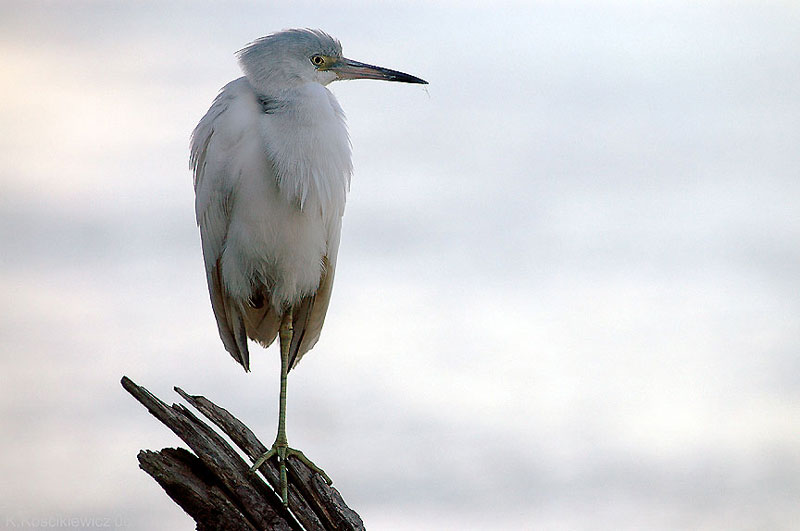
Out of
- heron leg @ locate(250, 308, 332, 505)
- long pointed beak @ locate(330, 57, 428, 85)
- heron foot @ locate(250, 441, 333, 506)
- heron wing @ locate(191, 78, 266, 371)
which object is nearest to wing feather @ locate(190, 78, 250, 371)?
heron wing @ locate(191, 78, 266, 371)

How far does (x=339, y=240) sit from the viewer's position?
6875 mm

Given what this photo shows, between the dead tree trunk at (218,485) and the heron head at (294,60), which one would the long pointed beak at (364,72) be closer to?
the heron head at (294,60)

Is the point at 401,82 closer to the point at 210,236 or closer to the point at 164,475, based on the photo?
the point at 210,236

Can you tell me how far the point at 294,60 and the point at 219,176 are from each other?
0.94 m

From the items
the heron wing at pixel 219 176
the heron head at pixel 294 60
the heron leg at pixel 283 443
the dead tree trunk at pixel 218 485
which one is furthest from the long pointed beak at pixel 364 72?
the dead tree trunk at pixel 218 485

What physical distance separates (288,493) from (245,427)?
19.6 inches

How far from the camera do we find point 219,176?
633cm

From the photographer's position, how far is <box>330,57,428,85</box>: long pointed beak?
22.2 feet

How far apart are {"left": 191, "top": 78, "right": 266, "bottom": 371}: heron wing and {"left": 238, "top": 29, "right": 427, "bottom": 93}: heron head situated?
163 millimetres

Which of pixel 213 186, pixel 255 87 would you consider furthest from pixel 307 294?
pixel 255 87

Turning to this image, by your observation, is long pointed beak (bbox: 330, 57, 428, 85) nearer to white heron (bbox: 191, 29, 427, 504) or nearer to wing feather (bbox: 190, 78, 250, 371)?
white heron (bbox: 191, 29, 427, 504)

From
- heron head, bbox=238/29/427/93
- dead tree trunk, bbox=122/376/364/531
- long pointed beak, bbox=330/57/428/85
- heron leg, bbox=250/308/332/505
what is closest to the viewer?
dead tree trunk, bbox=122/376/364/531

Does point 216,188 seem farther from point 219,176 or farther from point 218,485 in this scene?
point 218,485

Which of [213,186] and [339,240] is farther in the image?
[339,240]
